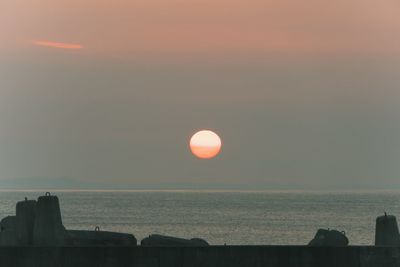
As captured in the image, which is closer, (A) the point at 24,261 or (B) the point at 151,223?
(A) the point at 24,261

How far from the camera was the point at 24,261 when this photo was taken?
18.4m

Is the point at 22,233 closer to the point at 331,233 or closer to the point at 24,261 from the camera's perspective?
the point at 24,261

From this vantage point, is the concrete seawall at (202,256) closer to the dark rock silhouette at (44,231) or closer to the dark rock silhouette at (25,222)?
the dark rock silhouette at (44,231)

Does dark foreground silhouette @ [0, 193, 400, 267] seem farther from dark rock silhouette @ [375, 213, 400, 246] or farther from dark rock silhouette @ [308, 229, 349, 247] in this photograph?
dark rock silhouette @ [308, 229, 349, 247]

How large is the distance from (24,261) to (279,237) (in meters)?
62.3

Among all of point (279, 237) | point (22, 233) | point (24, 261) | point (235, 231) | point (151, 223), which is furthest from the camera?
point (151, 223)

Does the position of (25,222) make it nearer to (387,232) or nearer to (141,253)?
(141,253)

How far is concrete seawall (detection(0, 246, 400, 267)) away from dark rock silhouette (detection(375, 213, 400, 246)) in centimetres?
152

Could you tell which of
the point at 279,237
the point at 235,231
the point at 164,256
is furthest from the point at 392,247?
the point at 235,231

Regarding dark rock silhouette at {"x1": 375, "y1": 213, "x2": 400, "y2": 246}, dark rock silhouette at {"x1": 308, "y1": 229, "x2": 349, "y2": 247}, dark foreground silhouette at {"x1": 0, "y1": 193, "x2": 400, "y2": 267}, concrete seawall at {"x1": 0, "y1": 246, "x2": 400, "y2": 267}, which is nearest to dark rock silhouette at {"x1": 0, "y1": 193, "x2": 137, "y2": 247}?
dark foreground silhouette at {"x1": 0, "y1": 193, "x2": 400, "y2": 267}

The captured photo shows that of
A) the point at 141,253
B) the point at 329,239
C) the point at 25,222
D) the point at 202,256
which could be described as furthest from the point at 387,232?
the point at 25,222

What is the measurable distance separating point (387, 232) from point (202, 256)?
412 centimetres

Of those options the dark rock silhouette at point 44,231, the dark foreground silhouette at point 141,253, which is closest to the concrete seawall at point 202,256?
the dark foreground silhouette at point 141,253

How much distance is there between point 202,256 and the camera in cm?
1870
